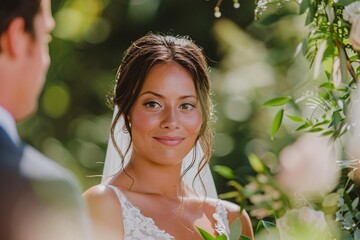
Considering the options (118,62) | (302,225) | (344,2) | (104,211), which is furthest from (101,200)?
(118,62)

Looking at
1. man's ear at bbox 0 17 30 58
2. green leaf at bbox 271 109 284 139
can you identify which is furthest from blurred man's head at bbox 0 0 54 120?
green leaf at bbox 271 109 284 139

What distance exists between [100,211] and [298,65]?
99 cm

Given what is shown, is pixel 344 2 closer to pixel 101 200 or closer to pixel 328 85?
pixel 328 85

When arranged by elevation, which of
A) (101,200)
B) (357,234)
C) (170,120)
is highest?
(357,234)

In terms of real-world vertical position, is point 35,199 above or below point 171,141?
above

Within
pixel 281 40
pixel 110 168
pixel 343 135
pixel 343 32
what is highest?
pixel 343 32

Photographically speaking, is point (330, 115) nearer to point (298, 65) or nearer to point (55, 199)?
point (55, 199)

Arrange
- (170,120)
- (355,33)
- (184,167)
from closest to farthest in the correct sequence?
(355,33)
(170,120)
(184,167)

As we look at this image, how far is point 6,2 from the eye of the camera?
1.29 metres

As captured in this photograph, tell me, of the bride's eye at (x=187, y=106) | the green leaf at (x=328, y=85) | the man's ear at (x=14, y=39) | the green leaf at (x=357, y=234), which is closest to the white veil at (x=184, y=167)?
the bride's eye at (x=187, y=106)

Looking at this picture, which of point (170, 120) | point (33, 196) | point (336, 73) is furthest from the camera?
point (170, 120)

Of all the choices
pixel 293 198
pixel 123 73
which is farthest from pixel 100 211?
pixel 293 198

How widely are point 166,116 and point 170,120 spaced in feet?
0.06

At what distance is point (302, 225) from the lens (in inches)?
52.2
